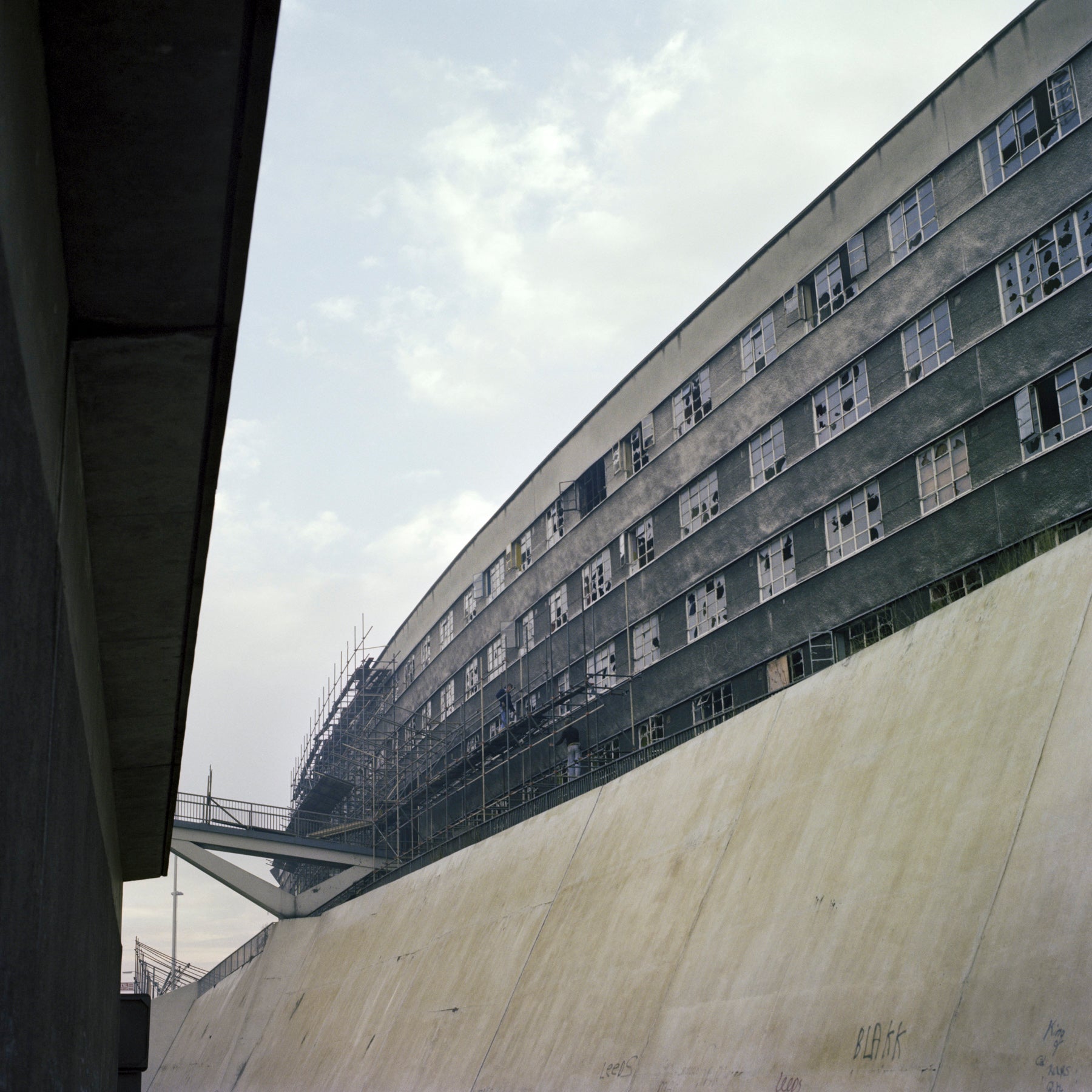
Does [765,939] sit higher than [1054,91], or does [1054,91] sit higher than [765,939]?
[1054,91]

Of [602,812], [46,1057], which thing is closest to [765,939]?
[602,812]

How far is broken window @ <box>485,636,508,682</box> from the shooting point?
142 feet

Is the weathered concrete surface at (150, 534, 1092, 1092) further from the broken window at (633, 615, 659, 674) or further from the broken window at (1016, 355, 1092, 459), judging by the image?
the broken window at (633, 615, 659, 674)

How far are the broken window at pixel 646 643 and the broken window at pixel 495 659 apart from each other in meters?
9.77

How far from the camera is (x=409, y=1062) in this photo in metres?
25.8

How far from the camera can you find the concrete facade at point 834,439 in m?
22.3

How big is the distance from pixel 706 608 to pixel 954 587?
27.7ft

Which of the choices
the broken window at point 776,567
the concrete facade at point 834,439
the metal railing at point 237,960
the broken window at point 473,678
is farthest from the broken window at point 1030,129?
the metal railing at point 237,960

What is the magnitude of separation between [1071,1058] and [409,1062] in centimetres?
1829

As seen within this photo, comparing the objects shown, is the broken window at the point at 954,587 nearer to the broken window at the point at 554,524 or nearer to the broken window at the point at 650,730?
the broken window at the point at 650,730

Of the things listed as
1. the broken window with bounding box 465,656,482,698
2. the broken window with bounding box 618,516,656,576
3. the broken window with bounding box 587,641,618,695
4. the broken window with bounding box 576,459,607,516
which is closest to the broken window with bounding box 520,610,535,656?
the broken window with bounding box 465,656,482,698

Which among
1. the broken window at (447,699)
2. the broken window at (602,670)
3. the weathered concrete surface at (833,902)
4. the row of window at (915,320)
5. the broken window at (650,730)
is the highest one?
the row of window at (915,320)

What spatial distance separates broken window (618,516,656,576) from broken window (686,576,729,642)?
253 cm

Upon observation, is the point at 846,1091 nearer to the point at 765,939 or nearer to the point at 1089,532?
the point at 765,939
